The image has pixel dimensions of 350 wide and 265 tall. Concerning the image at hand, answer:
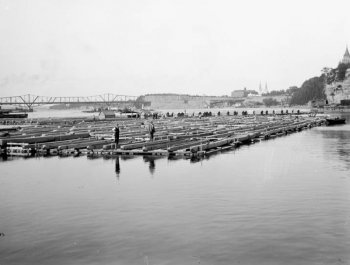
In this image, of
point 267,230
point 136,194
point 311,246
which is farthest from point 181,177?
point 311,246

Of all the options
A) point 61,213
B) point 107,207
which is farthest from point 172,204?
point 61,213

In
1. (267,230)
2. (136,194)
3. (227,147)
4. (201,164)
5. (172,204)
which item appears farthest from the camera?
(227,147)

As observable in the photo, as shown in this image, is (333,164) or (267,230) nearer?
(267,230)

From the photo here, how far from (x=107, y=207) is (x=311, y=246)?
7074mm

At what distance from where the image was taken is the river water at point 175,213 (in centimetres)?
1102

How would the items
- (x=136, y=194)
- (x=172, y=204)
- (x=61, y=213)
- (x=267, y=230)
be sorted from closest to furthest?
(x=267, y=230) → (x=61, y=213) → (x=172, y=204) → (x=136, y=194)

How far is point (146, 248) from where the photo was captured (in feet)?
37.1

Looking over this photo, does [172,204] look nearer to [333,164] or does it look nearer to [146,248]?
[146,248]

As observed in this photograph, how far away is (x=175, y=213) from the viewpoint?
14.6 m

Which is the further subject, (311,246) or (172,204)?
(172,204)

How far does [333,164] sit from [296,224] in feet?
46.7

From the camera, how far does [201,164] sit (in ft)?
84.3

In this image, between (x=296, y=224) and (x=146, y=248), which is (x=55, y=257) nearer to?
(x=146, y=248)

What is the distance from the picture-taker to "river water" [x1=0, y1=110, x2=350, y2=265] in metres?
11.0
